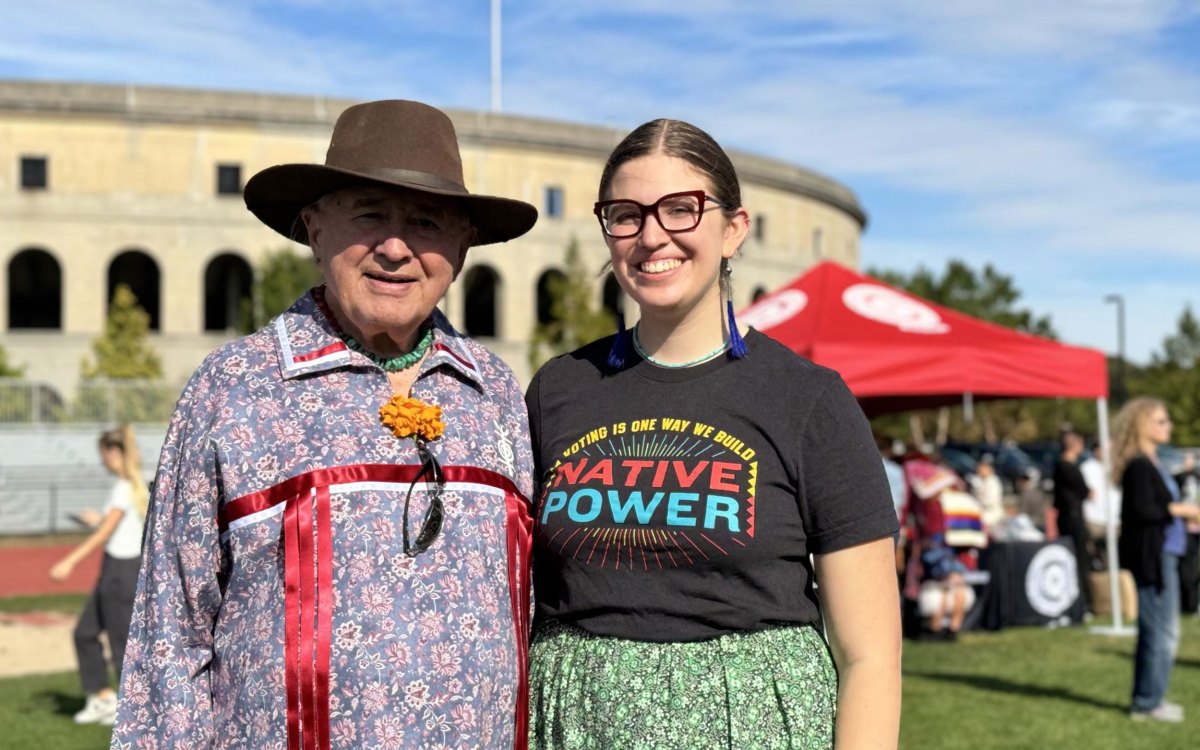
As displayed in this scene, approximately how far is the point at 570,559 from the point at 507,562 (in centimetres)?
15

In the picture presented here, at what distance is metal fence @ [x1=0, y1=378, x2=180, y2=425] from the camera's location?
107 feet

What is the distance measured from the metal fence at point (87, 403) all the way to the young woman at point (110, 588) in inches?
918

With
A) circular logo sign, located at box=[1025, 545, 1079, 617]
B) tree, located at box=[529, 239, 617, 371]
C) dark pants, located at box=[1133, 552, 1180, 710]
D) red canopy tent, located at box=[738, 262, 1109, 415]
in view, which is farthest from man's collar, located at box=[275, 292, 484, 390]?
tree, located at box=[529, 239, 617, 371]

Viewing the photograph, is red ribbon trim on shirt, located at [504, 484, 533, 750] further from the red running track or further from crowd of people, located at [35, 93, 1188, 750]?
the red running track

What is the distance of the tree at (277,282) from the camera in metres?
44.4

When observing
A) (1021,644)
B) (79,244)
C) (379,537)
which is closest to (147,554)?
(379,537)

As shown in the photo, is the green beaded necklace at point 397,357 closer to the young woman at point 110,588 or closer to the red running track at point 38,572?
the young woman at point 110,588

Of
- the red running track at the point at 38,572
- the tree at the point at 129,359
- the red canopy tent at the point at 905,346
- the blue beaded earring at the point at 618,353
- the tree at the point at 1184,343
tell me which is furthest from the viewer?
the tree at the point at 1184,343

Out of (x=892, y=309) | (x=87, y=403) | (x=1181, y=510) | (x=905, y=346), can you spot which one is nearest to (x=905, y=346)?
(x=905, y=346)

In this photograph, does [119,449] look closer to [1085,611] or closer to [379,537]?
[379,537]

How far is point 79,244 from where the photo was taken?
154 ft

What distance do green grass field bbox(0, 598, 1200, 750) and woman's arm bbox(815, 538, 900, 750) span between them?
612 centimetres

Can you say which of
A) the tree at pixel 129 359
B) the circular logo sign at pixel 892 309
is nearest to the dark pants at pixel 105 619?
the circular logo sign at pixel 892 309

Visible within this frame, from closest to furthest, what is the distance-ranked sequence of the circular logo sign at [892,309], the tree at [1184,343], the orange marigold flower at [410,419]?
the orange marigold flower at [410,419] → the circular logo sign at [892,309] → the tree at [1184,343]
